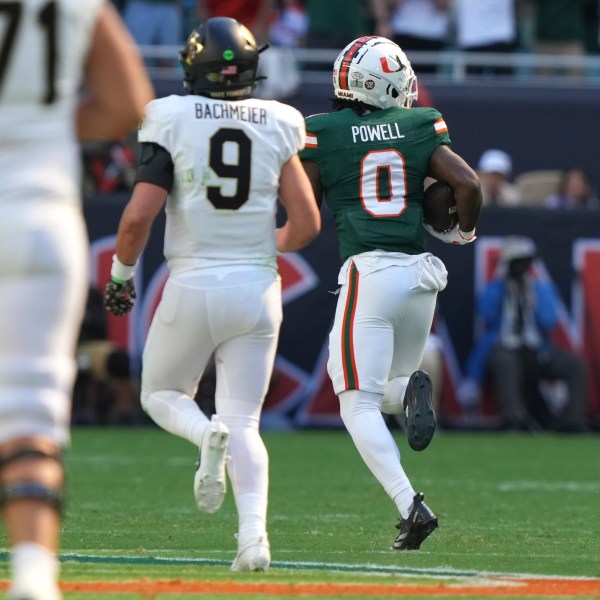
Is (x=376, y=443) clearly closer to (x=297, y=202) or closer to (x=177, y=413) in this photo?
(x=177, y=413)

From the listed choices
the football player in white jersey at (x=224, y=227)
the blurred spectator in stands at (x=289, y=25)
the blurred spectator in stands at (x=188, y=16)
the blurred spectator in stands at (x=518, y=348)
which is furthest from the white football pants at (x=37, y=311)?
the blurred spectator in stands at (x=188, y=16)

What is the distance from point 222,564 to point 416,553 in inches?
34.6

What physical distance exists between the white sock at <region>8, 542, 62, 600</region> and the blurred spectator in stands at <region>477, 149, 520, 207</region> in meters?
11.0

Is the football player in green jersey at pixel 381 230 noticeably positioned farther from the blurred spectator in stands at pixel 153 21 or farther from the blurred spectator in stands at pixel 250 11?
the blurred spectator in stands at pixel 153 21

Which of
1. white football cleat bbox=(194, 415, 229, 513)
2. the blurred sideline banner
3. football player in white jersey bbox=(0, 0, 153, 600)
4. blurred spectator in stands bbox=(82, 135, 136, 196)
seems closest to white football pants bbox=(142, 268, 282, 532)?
white football cleat bbox=(194, 415, 229, 513)

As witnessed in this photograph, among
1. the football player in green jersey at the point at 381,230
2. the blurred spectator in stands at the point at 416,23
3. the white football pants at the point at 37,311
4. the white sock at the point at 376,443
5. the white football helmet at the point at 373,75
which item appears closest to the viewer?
the white football pants at the point at 37,311

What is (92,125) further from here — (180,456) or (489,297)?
(489,297)

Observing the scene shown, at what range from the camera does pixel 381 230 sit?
6617mm

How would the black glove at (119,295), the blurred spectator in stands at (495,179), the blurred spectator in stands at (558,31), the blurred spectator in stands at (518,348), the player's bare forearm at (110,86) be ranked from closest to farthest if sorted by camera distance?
the player's bare forearm at (110,86)
the black glove at (119,295)
the blurred spectator in stands at (518,348)
the blurred spectator in stands at (495,179)
the blurred spectator in stands at (558,31)

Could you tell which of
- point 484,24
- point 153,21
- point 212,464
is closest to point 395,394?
point 212,464

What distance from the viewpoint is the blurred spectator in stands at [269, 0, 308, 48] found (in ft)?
52.3

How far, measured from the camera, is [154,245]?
14.0 m

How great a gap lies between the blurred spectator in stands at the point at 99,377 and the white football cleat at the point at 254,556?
8.39 metres

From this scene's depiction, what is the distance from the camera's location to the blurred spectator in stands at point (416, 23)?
608 inches
